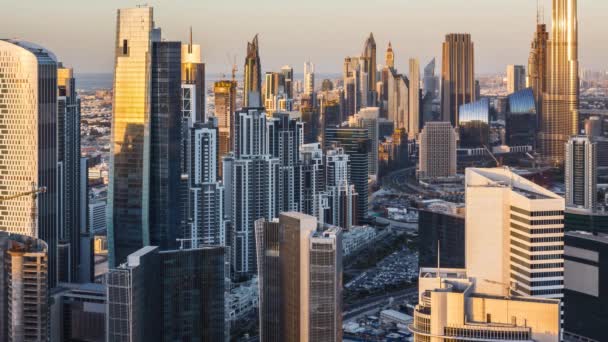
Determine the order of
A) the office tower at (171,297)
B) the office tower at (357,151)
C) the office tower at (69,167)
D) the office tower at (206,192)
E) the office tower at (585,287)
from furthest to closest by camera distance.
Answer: the office tower at (357,151) → the office tower at (206,192) → the office tower at (69,167) → the office tower at (585,287) → the office tower at (171,297)

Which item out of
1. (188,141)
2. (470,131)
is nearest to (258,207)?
(188,141)

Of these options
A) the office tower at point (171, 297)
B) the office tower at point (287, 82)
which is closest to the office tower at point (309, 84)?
the office tower at point (287, 82)

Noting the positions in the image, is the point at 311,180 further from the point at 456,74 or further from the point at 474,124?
the point at 456,74

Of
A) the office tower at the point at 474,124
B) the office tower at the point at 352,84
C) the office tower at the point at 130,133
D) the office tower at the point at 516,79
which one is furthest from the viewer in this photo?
the office tower at the point at 352,84

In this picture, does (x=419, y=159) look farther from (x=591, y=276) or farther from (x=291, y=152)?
(x=591, y=276)

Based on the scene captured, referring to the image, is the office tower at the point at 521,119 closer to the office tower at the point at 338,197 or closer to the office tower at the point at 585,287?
the office tower at the point at 338,197

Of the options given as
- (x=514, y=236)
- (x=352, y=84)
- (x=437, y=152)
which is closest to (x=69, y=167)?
(x=514, y=236)

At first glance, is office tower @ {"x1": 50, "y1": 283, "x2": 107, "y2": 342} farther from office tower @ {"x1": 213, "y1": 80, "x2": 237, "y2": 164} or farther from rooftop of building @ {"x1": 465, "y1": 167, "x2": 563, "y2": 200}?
office tower @ {"x1": 213, "y1": 80, "x2": 237, "y2": 164}
